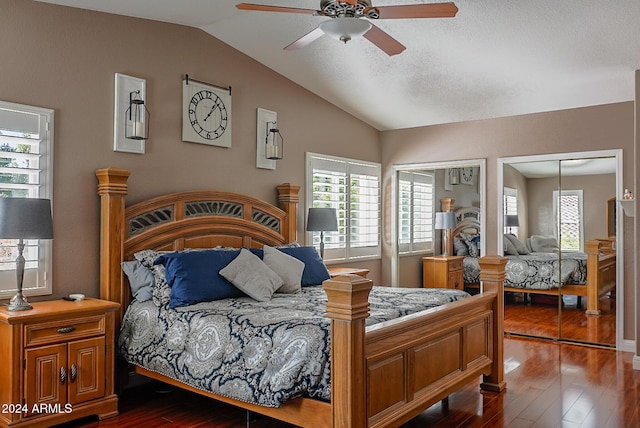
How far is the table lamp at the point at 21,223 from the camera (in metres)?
3.10

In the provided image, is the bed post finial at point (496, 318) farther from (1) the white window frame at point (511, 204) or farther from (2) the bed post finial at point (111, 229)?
(2) the bed post finial at point (111, 229)

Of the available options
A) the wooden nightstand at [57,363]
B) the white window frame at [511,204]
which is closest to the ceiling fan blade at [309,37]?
the wooden nightstand at [57,363]

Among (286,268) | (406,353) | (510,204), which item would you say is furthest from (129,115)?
(510,204)

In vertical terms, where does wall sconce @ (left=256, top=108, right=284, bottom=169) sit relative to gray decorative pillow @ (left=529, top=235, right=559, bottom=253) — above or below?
above

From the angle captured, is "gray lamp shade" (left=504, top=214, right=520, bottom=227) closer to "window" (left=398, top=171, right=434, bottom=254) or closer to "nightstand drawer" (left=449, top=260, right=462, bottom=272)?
"nightstand drawer" (left=449, top=260, right=462, bottom=272)

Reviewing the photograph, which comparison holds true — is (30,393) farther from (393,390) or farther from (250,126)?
(250,126)

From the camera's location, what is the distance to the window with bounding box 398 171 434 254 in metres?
6.64

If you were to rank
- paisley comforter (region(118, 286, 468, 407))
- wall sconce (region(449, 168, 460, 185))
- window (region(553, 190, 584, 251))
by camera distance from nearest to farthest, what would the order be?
paisley comforter (region(118, 286, 468, 407))
window (region(553, 190, 584, 251))
wall sconce (region(449, 168, 460, 185))

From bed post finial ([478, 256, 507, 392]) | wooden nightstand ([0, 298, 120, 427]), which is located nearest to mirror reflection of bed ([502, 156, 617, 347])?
bed post finial ([478, 256, 507, 392])

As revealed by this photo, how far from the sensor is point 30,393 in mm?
3137

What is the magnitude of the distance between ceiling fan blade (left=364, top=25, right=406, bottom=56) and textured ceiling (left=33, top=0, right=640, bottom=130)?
747 millimetres

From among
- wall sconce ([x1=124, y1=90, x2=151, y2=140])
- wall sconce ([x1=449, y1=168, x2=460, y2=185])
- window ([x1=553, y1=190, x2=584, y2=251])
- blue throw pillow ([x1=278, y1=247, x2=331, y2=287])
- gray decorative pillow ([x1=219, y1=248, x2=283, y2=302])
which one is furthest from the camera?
wall sconce ([x1=449, y1=168, x2=460, y2=185])

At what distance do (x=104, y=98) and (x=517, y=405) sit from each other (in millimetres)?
3743

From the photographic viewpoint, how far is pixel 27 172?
11.7 ft
